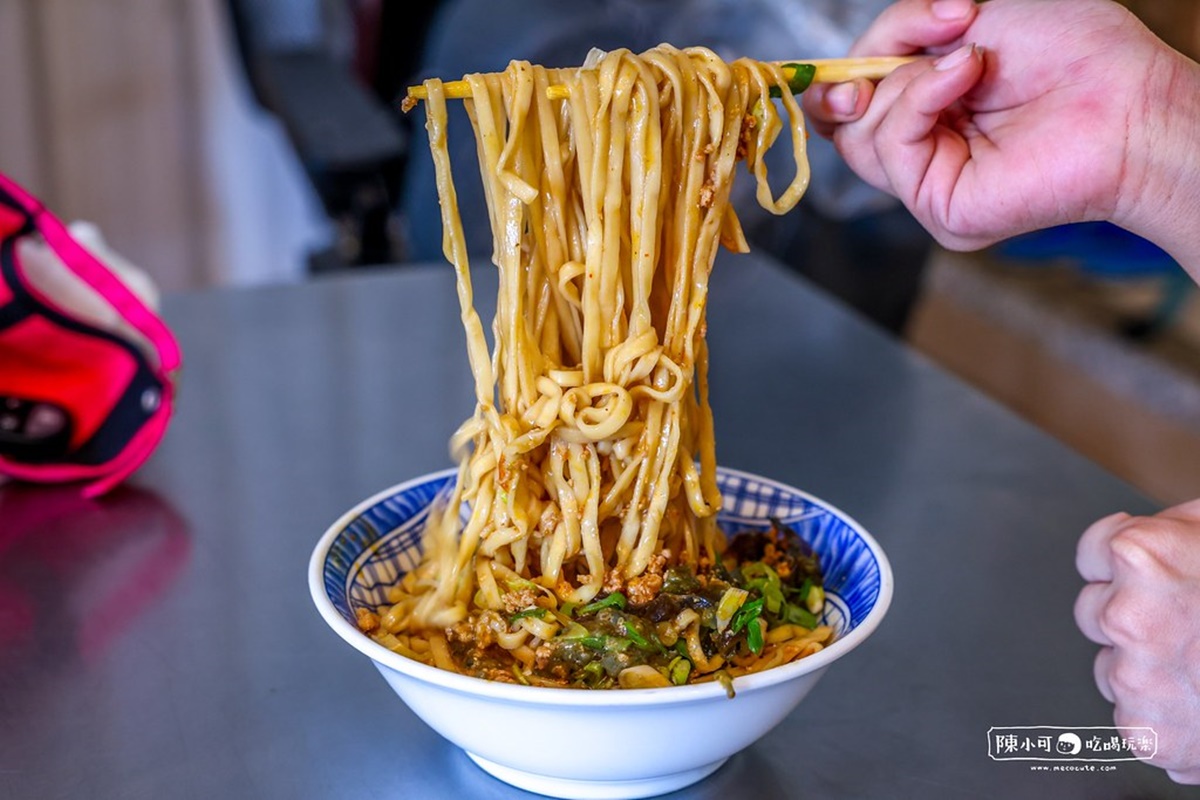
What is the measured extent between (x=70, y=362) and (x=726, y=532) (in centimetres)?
75

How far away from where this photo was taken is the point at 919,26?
1172 millimetres

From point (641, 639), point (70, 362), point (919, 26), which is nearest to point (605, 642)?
point (641, 639)

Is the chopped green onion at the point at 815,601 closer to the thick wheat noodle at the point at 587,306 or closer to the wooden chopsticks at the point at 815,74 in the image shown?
the thick wheat noodle at the point at 587,306

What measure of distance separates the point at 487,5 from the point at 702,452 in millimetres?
1730

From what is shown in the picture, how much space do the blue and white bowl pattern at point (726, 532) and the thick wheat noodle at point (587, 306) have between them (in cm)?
4

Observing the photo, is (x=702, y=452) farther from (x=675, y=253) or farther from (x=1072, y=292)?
(x=1072, y=292)

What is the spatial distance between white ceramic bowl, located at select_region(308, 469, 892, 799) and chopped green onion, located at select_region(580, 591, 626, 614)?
0.12 metres

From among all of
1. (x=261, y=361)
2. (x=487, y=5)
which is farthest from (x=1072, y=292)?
(x=261, y=361)

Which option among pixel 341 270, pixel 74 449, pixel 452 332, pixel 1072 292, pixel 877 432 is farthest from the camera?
pixel 1072 292

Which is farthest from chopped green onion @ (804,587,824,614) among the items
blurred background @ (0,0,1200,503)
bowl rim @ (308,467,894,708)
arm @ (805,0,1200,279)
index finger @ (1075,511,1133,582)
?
blurred background @ (0,0,1200,503)

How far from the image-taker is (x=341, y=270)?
273 cm

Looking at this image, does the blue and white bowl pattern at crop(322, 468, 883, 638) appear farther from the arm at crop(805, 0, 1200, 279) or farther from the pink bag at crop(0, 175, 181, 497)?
the pink bag at crop(0, 175, 181, 497)

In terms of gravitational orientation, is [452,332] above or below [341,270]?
above

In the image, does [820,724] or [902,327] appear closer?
[820,724]
